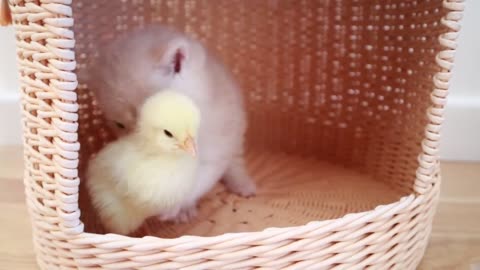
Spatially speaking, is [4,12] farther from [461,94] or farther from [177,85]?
[461,94]

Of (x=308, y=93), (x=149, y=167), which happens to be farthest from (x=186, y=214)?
(x=308, y=93)

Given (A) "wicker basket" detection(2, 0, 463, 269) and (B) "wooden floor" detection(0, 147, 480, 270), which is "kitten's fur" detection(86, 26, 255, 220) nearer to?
(A) "wicker basket" detection(2, 0, 463, 269)

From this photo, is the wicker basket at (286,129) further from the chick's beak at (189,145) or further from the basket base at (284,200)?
the chick's beak at (189,145)

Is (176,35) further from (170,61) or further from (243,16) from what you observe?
(243,16)

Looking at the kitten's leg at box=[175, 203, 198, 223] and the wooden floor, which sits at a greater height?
the kitten's leg at box=[175, 203, 198, 223]

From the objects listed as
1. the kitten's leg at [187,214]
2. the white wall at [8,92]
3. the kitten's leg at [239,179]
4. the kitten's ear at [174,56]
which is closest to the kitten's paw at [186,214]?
the kitten's leg at [187,214]

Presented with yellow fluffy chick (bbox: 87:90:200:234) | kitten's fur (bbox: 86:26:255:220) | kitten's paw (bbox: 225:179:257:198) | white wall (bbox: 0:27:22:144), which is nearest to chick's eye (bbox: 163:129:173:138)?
yellow fluffy chick (bbox: 87:90:200:234)

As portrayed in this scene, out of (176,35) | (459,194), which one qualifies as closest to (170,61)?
(176,35)

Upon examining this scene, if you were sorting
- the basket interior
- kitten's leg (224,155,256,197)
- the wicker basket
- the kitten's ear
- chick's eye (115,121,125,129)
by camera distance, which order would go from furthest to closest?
kitten's leg (224,155,256,197) < the basket interior < chick's eye (115,121,125,129) < the kitten's ear < the wicker basket
